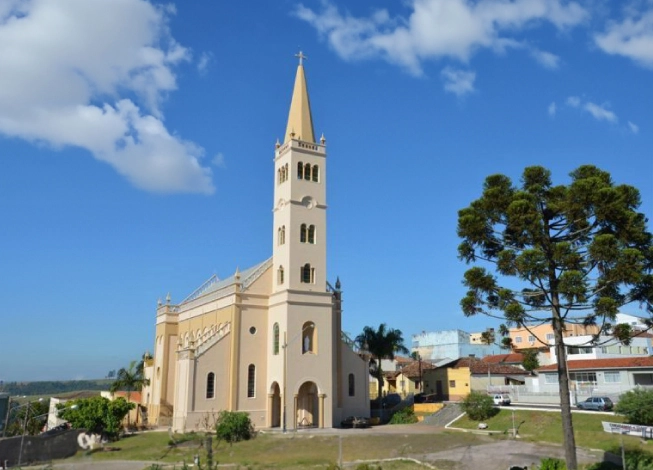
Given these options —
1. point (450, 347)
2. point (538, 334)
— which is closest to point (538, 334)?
point (538, 334)

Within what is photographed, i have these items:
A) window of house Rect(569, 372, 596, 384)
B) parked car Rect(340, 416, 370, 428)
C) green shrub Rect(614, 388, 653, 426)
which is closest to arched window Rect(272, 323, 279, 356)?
parked car Rect(340, 416, 370, 428)

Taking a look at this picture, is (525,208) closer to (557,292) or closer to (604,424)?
(557,292)

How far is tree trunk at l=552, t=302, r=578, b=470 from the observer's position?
25.0 meters

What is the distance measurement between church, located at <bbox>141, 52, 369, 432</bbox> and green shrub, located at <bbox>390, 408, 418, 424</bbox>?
249cm

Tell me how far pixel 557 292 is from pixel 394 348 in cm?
3511

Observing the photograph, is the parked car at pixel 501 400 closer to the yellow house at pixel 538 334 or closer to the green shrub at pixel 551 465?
the green shrub at pixel 551 465

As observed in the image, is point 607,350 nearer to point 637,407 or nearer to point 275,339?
point 637,407

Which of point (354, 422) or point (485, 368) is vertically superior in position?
point (485, 368)

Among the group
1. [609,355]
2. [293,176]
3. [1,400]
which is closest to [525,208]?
[293,176]

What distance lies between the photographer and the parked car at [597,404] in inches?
1636

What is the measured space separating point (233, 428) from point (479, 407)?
17.4m

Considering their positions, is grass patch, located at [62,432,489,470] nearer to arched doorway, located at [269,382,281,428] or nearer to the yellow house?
arched doorway, located at [269,382,281,428]

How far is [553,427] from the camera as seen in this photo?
124ft

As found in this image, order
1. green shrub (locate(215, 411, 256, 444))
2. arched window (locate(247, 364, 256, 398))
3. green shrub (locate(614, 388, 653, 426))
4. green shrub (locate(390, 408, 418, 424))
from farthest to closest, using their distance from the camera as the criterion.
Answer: green shrub (locate(390, 408, 418, 424)), arched window (locate(247, 364, 256, 398)), green shrub (locate(215, 411, 256, 444)), green shrub (locate(614, 388, 653, 426))
